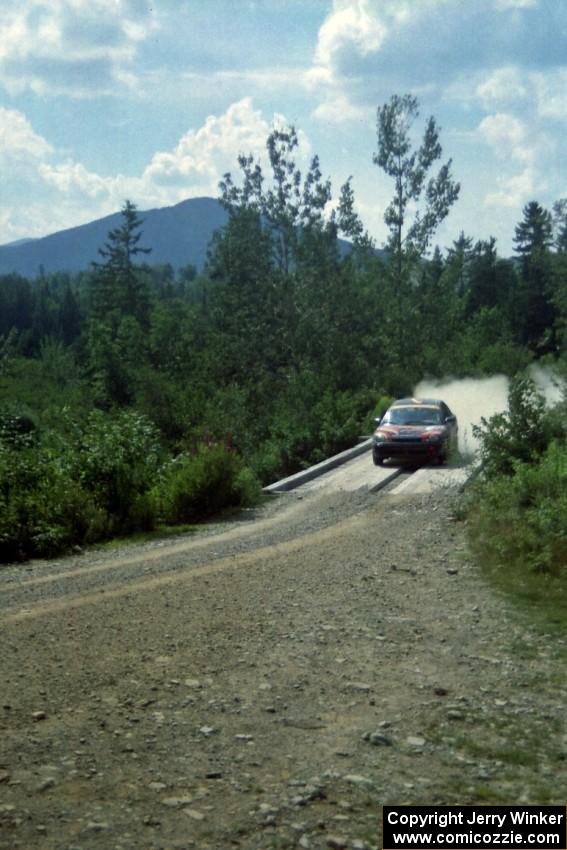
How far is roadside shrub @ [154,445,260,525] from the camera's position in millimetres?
18391

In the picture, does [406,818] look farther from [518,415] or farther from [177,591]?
[518,415]

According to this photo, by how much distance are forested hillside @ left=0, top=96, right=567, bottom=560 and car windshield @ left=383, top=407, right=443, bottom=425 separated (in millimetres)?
4072

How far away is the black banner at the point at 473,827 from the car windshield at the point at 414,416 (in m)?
20.0

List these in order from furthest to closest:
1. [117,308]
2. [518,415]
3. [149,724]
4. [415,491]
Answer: [117,308]
[415,491]
[518,415]
[149,724]

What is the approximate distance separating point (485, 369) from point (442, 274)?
9245 mm

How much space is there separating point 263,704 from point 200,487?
12.1 meters

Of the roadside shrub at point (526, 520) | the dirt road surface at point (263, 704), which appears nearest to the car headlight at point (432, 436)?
the roadside shrub at point (526, 520)

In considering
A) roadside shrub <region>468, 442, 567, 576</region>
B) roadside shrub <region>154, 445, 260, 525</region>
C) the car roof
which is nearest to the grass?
roadside shrub <region>154, 445, 260, 525</region>

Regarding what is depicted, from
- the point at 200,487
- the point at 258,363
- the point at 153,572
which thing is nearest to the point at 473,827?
the point at 153,572

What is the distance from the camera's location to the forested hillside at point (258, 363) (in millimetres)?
17094

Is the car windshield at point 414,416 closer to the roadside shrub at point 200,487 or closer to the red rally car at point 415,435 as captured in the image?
the red rally car at point 415,435

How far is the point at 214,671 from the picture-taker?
292 inches

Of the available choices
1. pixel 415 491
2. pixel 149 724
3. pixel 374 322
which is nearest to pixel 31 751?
pixel 149 724

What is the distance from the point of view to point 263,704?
665 centimetres
